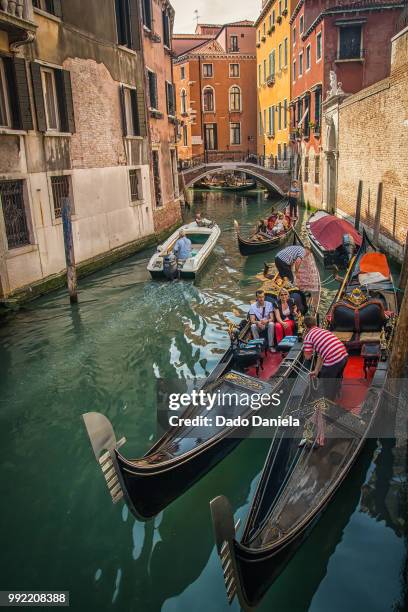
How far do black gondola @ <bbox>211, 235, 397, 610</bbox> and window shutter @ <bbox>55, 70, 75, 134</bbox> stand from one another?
802 cm

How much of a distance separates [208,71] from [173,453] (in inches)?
1403

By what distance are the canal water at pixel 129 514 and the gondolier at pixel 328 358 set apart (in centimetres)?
71

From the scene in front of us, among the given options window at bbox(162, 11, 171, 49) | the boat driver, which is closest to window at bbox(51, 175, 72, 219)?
the boat driver

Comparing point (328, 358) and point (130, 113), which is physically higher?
point (130, 113)

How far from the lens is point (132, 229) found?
14.7 m

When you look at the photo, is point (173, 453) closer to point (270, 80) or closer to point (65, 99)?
point (65, 99)

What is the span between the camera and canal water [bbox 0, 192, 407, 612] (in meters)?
3.73

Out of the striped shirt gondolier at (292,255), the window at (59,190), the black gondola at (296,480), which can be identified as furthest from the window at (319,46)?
the black gondola at (296,480)

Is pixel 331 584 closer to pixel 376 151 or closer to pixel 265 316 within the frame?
pixel 265 316

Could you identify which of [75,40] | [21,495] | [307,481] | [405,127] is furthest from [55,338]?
[405,127]

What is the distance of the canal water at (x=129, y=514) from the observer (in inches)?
147

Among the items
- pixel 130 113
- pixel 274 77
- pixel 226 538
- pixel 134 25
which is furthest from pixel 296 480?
pixel 274 77

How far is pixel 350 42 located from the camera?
18.5 metres

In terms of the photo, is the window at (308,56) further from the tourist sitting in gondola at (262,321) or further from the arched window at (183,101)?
the tourist sitting in gondola at (262,321)
